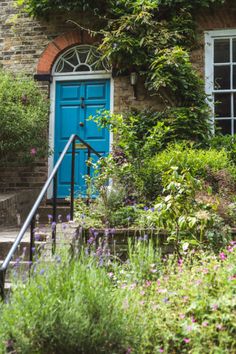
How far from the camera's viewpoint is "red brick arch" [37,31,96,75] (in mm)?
8438

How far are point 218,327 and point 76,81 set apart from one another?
6.37 meters

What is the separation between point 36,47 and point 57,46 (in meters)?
0.43

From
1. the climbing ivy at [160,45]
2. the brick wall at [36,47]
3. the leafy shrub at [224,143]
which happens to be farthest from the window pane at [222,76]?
the leafy shrub at [224,143]

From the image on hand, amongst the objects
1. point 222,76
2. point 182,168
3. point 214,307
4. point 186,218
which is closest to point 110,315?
point 214,307

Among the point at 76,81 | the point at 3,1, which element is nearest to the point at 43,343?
the point at 76,81

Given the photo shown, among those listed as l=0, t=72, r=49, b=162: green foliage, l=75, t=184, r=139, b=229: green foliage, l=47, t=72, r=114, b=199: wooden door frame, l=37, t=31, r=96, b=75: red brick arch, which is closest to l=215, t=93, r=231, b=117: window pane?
l=47, t=72, r=114, b=199: wooden door frame

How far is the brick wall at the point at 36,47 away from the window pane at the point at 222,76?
0.97 feet

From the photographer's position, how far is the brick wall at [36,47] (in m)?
8.08

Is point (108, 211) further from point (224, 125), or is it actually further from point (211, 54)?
point (211, 54)

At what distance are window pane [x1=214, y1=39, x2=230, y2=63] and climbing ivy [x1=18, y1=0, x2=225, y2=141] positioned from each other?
1.36ft

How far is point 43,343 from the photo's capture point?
268cm

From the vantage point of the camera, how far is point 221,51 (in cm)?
818

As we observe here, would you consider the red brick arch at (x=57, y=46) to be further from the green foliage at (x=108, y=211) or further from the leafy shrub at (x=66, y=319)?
the leafy shrub at (x=66, y=319)

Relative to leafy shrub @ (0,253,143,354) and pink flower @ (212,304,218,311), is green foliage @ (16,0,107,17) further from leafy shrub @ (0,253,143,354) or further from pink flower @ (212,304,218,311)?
pink flower @ (212,304,218,311)
